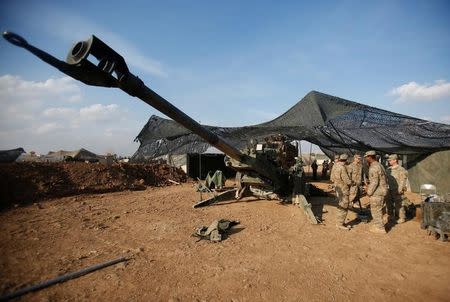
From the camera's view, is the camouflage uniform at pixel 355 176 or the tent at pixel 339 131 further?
the tent at pixel 339 131

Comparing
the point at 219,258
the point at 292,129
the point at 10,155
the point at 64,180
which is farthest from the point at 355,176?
the point at 10,155

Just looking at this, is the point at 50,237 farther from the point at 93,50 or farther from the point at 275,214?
the point at 275,214

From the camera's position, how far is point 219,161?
68.1 feet

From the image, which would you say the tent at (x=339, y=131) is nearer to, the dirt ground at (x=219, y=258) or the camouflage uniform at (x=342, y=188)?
the dirt ground at (x=219, y=258)

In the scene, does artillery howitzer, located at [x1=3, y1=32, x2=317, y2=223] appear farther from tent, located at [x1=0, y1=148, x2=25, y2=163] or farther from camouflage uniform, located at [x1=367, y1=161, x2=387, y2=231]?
tent, located at [x1=0, y1=148, x2=25, y2=163]

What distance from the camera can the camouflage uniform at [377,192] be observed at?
6.88m

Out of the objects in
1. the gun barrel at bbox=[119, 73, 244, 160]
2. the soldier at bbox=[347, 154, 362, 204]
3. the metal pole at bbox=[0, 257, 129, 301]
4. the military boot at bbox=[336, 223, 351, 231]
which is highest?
the gun barrel at bbox=[119, 73, 244, 160]

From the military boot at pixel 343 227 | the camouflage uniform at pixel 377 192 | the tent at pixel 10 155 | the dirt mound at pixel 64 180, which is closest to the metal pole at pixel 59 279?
the military boot at pixel 343 227

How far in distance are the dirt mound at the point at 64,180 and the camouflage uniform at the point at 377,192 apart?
34.2 feet

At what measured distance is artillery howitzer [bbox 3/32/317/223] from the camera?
11.4 feet

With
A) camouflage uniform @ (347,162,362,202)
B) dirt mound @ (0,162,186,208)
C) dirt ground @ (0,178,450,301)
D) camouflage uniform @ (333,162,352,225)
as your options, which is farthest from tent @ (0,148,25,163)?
camouflage uniform @ (347,162,362,202)

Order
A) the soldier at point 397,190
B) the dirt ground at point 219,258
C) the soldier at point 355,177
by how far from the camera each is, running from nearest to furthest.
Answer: the dirt ground at point 219,258
the soldier at point 397,190
the soldier at point 355,177

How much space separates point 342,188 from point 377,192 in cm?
80

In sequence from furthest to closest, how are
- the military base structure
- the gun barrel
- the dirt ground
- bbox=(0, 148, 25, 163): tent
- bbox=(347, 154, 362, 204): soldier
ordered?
bbox=(0, 148, 25, 163): tent < bbox=(347, 154, 362, 204): soldier < the gun barrel < the dirt ground < the military base structure
